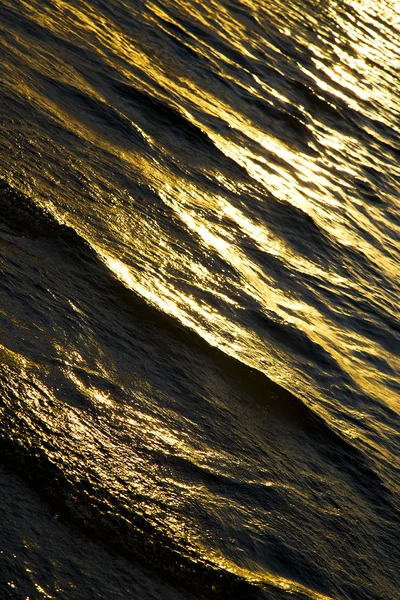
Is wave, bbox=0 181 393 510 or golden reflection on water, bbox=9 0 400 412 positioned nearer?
wave, bbox=0 181 393 510

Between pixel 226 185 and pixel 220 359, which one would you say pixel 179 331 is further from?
pixel 226 185

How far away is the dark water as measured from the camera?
2.11m

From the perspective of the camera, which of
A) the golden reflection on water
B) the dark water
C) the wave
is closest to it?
the dark water

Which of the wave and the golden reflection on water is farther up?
the golden reflection on water

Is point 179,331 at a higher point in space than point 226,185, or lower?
lower

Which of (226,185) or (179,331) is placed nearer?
(179,331)

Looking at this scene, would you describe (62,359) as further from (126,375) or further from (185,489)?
(185,489)

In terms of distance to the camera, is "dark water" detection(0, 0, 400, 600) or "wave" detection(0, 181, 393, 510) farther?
"wave" detection(0, 181, 393, 510)

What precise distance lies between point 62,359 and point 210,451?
0.58m

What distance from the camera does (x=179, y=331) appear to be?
10.1 ft

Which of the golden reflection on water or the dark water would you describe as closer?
the dark water

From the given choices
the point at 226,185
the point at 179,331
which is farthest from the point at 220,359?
the point at 226,185

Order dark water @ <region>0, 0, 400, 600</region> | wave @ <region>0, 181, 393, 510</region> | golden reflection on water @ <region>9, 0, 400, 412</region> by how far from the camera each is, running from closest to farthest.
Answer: dark water @ <region>0, 0, 400, 600</region>, wave @ <region>0, 181, 393, 510</region>, golden reflection on water @ <region>9, 0, 400, 412</region>

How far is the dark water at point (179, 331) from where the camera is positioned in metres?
2.11
